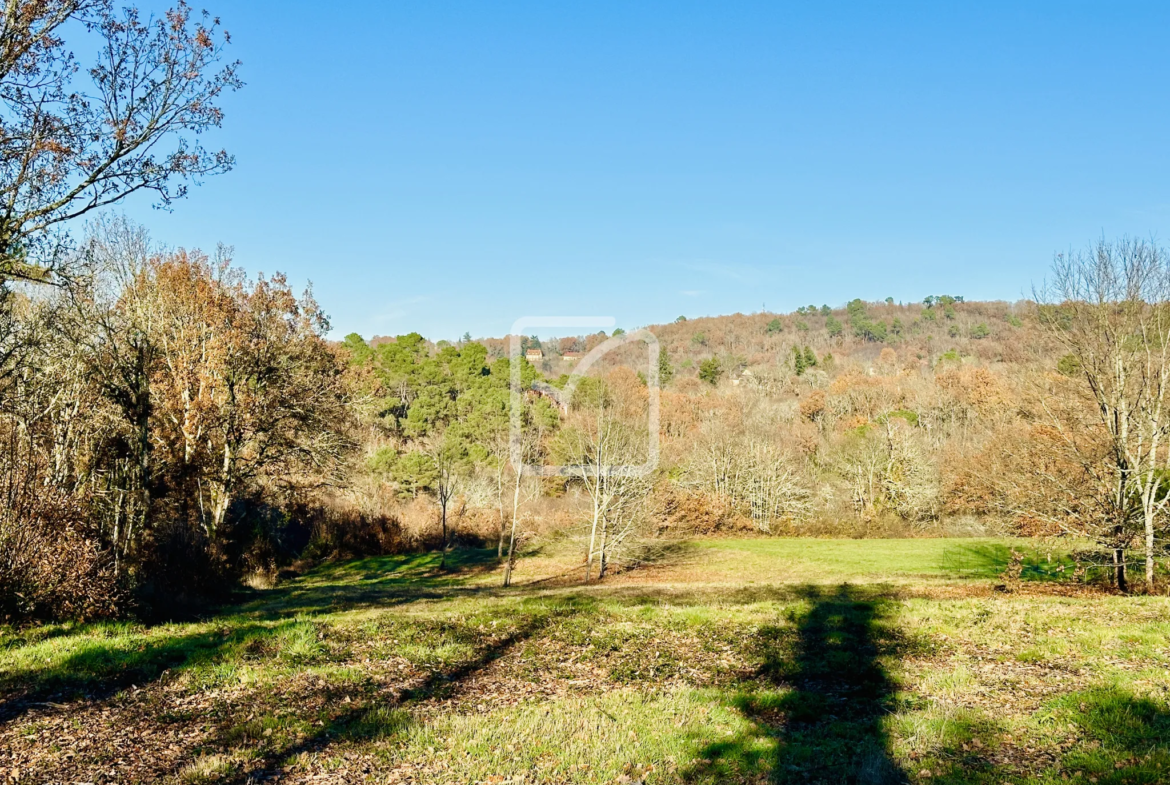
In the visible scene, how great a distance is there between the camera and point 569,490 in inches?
1764

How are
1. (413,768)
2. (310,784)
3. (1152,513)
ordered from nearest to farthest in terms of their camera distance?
(310,784) < (413,768) < (1152,513)

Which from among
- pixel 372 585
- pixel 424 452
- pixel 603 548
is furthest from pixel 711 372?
pixel 372 585

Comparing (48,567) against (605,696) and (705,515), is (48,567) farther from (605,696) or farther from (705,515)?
(705,515)

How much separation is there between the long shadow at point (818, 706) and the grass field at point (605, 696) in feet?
0.12

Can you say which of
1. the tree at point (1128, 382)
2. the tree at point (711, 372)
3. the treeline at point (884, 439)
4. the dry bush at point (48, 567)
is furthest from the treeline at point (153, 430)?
the tree at point (711, 372)

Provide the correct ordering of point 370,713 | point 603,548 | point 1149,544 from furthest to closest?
1. point 603,548
2. point 1149,544
3. point 370,713

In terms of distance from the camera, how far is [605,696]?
8.74m

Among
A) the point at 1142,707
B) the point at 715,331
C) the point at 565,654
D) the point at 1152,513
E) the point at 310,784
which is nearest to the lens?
the point at 310,784

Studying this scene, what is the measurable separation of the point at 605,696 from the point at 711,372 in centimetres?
8165

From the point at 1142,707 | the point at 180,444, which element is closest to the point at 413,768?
the point at 1142,707

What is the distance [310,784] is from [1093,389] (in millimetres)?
20597

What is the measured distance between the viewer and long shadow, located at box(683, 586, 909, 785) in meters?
6.50

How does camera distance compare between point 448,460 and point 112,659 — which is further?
point 448,460

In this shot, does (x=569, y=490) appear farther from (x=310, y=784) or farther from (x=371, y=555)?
(x=310, y=784)
